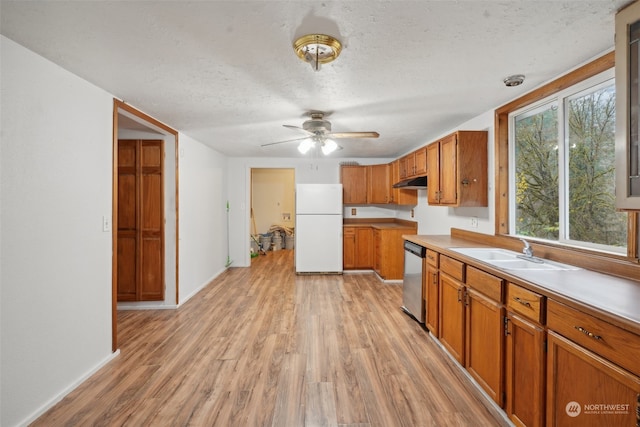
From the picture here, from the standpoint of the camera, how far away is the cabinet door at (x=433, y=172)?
3221mm

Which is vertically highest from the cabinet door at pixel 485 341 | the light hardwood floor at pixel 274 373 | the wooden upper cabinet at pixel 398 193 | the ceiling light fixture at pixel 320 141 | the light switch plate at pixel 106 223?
the ceiling light fixture at pixel 320 141

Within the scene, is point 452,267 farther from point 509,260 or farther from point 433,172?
point 433,172

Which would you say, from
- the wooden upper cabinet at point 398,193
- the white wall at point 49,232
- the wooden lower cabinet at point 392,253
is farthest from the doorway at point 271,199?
the white wall at point 49,232

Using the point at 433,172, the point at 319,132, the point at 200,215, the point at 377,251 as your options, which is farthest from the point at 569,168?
the point at 200,215

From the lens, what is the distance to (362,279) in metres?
4.89

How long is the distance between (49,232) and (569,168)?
11.5ft

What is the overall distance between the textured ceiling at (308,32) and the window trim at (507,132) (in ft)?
0.23

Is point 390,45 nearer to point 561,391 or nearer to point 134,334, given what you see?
point 561,391

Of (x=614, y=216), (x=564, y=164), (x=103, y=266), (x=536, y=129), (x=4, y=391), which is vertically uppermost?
(x=536, y=129)

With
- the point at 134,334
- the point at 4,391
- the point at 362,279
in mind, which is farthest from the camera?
the point at 362,279

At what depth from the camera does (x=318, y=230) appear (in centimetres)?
519

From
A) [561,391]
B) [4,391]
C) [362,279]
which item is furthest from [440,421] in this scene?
[362,279]

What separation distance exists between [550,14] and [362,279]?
4.08 metres

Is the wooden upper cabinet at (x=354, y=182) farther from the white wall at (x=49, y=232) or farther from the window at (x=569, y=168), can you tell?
the white wall at (x=49, y=232)
